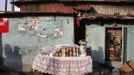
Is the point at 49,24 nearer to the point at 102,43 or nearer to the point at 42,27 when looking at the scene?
the point at 42,27

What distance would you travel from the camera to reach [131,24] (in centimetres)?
1875

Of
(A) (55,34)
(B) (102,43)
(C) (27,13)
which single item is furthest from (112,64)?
(C) (27,13)

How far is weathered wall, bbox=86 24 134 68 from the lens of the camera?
18.7 m

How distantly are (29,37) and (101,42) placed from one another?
3.55 metres

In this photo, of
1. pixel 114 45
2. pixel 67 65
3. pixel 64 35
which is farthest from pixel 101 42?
pixel 67 65

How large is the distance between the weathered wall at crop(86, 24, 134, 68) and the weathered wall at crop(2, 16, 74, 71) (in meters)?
1.16

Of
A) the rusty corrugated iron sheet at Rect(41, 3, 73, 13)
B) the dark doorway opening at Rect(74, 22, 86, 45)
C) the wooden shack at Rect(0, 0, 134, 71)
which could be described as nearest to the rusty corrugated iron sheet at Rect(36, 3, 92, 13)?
the rusty corrugated iron sheet at Rect(41, 3, 73, 13)

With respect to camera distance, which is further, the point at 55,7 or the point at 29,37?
the point at 55,7

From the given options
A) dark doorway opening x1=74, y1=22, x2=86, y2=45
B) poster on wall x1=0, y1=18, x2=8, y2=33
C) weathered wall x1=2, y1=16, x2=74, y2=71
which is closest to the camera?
weathered wall x1=2, y1=16, x2=74, y2=71

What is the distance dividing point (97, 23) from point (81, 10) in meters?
4.00

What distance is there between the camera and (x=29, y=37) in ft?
61.2

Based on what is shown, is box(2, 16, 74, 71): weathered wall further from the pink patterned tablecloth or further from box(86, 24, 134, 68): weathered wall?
the pink patterned tablecloth

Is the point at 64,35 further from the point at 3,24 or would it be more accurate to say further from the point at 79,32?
the point at 3,24

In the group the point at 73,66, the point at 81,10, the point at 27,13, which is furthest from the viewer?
the point at 81,10
